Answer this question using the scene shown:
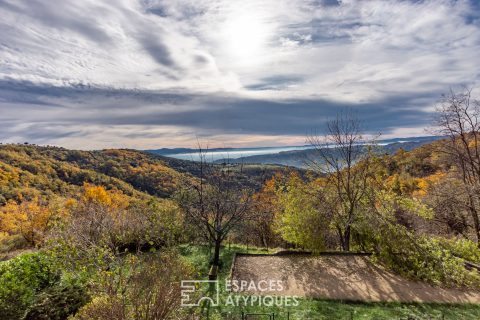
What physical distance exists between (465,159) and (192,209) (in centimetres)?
1512

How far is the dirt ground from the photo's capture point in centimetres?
931

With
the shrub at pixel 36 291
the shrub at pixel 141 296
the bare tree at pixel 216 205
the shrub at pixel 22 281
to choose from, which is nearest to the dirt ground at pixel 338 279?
the bare tree at pixel 216 205

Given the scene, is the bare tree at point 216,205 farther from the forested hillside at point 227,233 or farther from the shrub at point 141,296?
the shrub at point 141,296

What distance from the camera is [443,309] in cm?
844

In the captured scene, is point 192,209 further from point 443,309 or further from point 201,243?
point 443,309

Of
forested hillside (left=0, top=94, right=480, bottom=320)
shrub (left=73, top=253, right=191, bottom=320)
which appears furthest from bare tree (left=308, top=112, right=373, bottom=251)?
shrub (left=73, top=253, right=191, bottom=320)

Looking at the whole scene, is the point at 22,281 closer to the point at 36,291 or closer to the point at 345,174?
the point at 36,291

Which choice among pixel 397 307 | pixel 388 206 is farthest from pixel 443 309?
pixel 388 206

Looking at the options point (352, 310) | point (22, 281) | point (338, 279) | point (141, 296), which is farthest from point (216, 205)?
point (22, 281)

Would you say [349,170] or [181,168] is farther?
[181,168]

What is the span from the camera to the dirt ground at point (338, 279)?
931 cm

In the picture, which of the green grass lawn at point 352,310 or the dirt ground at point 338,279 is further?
the dirt ground at point 338,279

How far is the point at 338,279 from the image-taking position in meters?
10.7

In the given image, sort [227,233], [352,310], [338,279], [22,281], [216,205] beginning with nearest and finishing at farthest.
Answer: [22,281] → [352,310] → [338,279] → [216,205] → [227,233]
